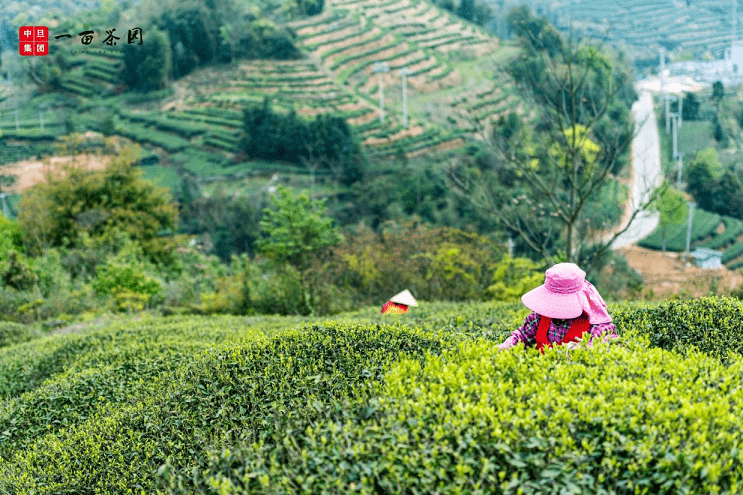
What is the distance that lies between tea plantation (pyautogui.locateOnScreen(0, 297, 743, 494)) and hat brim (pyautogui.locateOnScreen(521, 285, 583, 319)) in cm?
23

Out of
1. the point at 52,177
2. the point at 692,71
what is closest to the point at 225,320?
the point at 52,177

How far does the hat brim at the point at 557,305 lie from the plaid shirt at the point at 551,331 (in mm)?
219

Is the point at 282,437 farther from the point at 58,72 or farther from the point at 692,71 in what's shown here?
the point at 692,71

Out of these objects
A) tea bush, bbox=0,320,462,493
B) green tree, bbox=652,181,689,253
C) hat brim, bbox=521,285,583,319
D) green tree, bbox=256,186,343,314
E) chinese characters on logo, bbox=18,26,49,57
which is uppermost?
chinese characters on logo, bbox=18,26,49,57

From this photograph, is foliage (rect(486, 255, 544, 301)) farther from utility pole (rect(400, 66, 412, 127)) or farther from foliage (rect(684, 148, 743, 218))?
utility pole (rect(400, 66, 412, 127))

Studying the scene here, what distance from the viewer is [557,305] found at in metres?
3.58

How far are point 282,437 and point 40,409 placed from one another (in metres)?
2.98

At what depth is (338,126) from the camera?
124ft

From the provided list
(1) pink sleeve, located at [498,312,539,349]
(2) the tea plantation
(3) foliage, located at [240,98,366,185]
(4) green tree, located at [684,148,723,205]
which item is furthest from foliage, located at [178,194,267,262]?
(1) pink sleeve, located at [498,312,539,349]

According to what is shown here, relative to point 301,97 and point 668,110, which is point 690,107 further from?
point 301,97

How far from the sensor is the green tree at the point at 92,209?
1688 cm

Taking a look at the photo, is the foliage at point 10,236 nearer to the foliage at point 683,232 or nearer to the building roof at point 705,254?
the building roof at point 705,254

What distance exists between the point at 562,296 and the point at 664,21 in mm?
67782

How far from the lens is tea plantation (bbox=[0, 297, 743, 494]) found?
8.66ft
